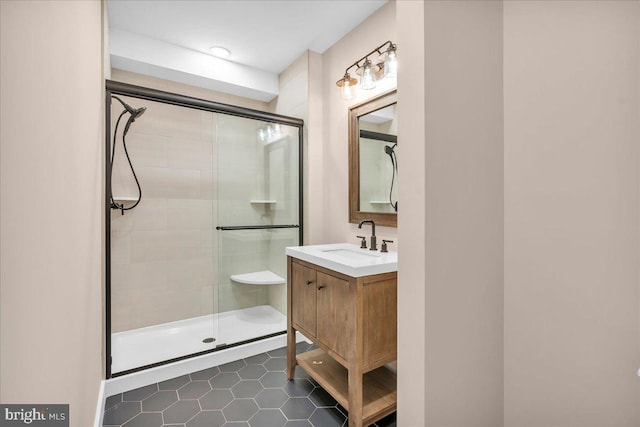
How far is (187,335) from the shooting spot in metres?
2.55

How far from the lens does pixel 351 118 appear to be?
2.29 metres

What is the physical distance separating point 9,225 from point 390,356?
1.61m

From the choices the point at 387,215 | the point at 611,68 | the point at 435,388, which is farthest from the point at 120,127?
the point at 611,68

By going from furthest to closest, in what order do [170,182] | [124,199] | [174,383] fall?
1. [170,182]
2. [124,199]
3. [174,383]

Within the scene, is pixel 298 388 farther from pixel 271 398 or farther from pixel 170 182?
pixel 170 182

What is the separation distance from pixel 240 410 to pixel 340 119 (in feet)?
7.04

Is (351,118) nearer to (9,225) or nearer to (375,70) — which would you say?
(375,70)

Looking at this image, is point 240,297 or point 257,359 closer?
point 257,359

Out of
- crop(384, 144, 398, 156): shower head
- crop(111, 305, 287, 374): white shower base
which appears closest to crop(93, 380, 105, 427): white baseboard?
crop(111, 305, 287, 374): white shower base

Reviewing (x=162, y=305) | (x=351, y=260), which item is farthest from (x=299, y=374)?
(x=162, y=305)

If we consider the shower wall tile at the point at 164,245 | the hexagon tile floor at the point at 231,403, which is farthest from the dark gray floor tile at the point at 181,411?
the shower wall tile at the point at 164,245

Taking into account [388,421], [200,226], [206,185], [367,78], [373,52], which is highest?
[373,52]

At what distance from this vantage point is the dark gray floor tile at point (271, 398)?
175cm

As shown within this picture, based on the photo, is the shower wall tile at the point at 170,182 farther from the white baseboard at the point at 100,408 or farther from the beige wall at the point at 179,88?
the white baseboard at the point at 100,408
